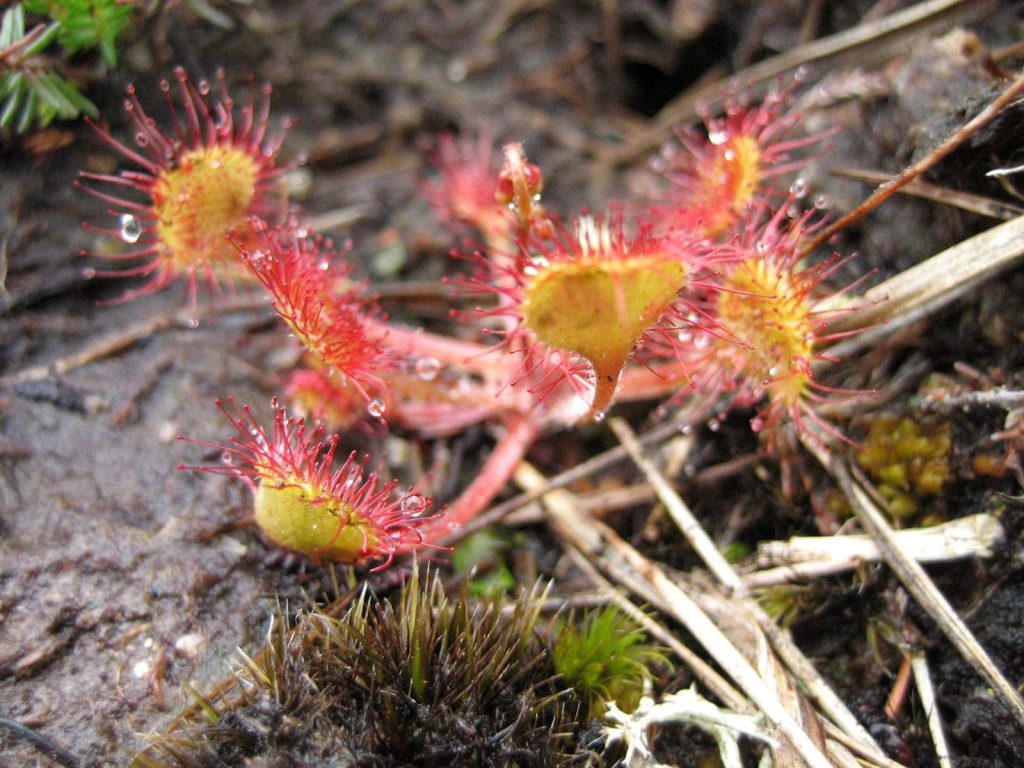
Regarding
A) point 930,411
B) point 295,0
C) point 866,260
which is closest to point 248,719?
point 930,411

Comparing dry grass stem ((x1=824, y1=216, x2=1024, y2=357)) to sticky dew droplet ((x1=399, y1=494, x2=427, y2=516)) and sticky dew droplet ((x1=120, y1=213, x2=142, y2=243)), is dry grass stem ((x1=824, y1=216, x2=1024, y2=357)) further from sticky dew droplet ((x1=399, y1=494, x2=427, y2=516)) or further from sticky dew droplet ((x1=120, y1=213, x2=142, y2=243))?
sticky dew droplet ((x1=120, y1=213, x2=142, y2=243))

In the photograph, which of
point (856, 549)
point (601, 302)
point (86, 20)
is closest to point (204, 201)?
point (86, 20)

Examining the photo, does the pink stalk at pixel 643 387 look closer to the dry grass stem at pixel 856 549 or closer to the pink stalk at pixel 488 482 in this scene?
the pink stalk at pixel 488 482

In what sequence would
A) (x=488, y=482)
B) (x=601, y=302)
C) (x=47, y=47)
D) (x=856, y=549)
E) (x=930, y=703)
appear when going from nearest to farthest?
(x=601, y=302) → (x=930, y=703) → (x=856, y=549) → (x=488, y=482) → (x=47, y=47)

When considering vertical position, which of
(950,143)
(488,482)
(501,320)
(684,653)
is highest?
(950,143)

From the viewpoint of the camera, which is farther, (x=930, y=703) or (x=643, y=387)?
(x=643, y=387)

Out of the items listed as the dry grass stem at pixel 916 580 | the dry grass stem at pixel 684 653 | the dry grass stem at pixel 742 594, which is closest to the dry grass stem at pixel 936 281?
the dry grass stem at pixel 916 580

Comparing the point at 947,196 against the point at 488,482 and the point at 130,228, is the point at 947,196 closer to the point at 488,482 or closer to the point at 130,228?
the point at 488,482
